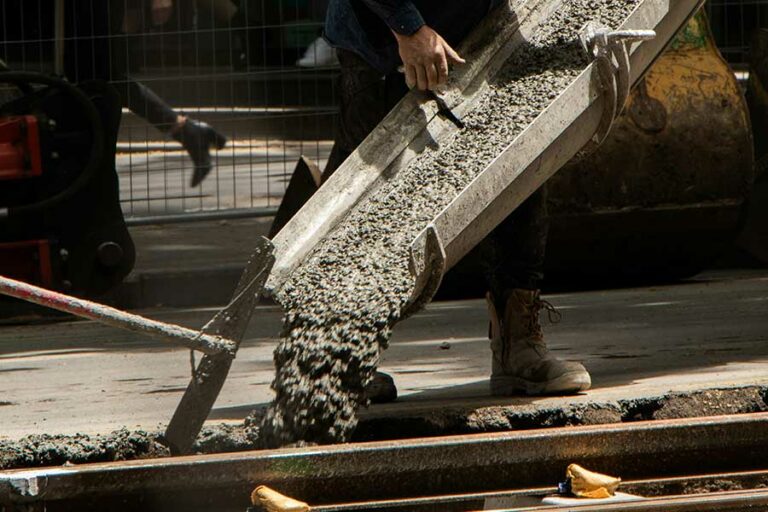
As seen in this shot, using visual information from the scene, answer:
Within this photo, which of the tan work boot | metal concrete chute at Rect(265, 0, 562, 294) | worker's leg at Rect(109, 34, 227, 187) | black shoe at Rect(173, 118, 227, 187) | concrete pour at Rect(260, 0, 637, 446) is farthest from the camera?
black shoe at Rect(173, 118, 227, 187)

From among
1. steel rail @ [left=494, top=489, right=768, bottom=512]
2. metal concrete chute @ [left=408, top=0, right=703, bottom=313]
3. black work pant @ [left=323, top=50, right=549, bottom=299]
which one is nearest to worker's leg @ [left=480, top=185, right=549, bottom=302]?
black work pant @ [left=323, top=50, right=549, bottom=299]

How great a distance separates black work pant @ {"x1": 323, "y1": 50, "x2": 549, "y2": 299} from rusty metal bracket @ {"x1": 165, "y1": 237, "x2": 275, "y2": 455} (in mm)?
768

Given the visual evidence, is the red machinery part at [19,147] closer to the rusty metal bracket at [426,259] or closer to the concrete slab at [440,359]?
the concrete slab at [440,359]

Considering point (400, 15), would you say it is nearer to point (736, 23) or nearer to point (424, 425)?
point (424, 425)

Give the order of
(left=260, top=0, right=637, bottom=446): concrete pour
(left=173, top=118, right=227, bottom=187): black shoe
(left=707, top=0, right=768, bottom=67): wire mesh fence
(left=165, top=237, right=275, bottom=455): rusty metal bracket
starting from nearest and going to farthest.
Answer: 1. (left=260, top=0, right=637, bottom=446): concrete pour
2. (left=165, top=237, right=275, bottom=455): rusty metal bracket
3. (left=173, top=118, right=227, bottom=187): black shoe
4. (left=707, top=0, right=768, bottom=67): wire mesh fence

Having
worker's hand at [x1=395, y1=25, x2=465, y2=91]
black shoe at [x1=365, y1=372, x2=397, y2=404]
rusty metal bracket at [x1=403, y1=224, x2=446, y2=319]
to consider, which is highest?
worker's hand at [x1=395, y1=25, x2=465, y2=91]

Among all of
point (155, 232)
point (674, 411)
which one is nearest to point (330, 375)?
point (674, 411)

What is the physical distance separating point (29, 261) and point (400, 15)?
380 cm

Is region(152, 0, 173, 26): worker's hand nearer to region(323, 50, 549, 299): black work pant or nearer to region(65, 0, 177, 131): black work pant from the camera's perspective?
region(65, 0, 177, 131): black work pant

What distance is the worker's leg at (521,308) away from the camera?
4.95 metres

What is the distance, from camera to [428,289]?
430cm

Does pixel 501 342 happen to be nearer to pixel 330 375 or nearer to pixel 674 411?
pixel 674 411

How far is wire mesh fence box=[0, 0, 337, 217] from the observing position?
851 centimetres

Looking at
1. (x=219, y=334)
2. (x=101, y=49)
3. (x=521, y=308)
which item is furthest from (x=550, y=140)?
(x=101, y=49)
